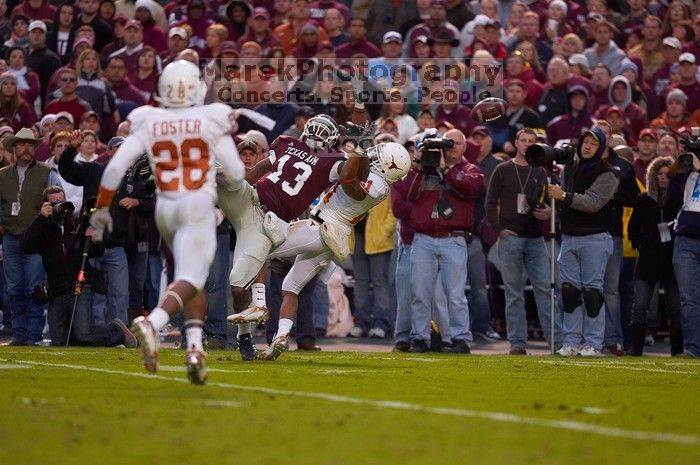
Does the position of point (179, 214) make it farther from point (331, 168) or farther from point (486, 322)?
point (486, 322)

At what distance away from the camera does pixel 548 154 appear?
13852mm

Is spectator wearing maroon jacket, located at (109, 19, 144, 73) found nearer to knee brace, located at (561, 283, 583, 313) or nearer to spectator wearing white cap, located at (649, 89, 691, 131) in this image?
spectator wearing white cap, located at (649, 89, 691, 131)

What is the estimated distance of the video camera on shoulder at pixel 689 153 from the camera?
13.9 meters

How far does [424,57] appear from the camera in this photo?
1933cm

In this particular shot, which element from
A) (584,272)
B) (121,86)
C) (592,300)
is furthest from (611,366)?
(121,86)

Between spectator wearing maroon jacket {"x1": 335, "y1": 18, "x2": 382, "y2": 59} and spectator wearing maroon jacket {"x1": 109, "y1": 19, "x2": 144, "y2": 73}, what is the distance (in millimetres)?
2756

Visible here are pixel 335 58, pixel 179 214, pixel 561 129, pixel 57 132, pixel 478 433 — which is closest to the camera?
pixel 478 433

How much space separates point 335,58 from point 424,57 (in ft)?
4.18

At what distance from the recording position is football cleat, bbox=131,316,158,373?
28.0ft

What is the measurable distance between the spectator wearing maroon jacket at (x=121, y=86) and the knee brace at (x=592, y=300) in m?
6.99

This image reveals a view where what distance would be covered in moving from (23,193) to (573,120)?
6.85 m

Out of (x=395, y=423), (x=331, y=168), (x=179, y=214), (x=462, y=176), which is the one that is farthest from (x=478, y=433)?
(x=462, y=176)

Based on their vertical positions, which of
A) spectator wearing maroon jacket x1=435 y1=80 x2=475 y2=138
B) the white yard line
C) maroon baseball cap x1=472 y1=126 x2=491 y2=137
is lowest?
the white yard line

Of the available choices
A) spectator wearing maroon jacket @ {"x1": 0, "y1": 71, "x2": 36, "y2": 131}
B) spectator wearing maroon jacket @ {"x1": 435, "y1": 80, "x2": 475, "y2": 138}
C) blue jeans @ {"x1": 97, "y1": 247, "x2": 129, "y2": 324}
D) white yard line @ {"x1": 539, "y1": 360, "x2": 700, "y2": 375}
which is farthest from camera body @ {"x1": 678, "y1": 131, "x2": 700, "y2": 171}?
spectator wearing maroon jacket @ {"x1": 0, "y1": 71, "x2": 36, "y2": 131}
